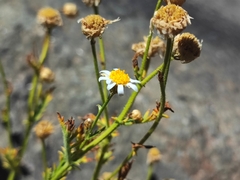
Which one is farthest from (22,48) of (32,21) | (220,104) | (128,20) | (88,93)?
(220,104)

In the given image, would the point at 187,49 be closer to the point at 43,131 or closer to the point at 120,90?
the point at 120,90

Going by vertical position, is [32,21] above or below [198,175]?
above

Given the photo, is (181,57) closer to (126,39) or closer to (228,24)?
(126,39)

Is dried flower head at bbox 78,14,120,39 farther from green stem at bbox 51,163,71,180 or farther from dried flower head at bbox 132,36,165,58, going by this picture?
green stem at bbox 51,163,71,180

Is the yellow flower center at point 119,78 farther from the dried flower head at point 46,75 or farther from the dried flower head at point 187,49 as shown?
the dried flower head at point 46,75

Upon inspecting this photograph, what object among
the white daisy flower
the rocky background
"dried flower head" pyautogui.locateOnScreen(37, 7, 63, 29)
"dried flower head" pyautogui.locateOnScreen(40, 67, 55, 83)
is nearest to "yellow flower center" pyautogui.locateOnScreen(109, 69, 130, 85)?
the white daisy flower
